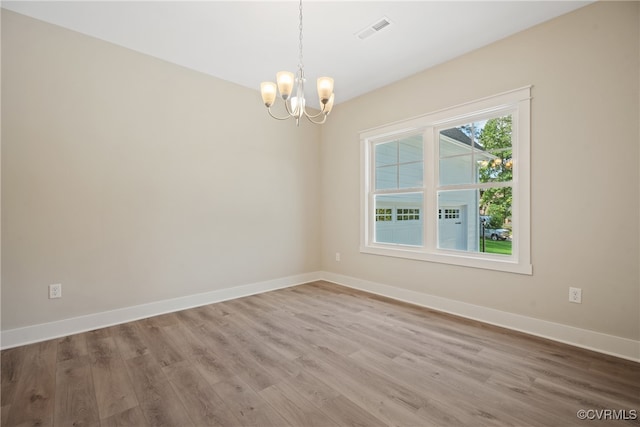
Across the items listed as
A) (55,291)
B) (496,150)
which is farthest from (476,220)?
(55,291)

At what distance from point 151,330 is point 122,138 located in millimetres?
1971

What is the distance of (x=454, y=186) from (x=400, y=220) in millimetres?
868

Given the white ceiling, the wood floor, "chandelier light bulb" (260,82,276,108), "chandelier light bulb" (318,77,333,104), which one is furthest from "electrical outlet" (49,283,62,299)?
"chandelier light bulb" (318,77,333,104)

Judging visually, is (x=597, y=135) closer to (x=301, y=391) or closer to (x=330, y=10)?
(x=330, y=10)

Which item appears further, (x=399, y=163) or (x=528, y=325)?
(x=399, y=163)

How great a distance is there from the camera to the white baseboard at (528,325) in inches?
87.2

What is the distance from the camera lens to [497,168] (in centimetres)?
296

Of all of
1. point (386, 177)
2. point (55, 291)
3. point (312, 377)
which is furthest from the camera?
point (386, 177)

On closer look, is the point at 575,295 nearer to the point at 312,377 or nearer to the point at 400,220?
the point at 400,220

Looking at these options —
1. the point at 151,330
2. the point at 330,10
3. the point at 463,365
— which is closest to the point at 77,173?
the point at 151,330

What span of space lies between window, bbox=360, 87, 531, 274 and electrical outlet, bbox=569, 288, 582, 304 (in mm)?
338

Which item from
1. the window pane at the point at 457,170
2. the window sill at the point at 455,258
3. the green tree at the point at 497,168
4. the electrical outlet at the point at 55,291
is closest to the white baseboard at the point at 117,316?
the electrical outlet at the point at 55,291

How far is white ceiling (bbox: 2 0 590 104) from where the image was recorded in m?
2.40

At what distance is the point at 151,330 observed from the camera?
276 cm
